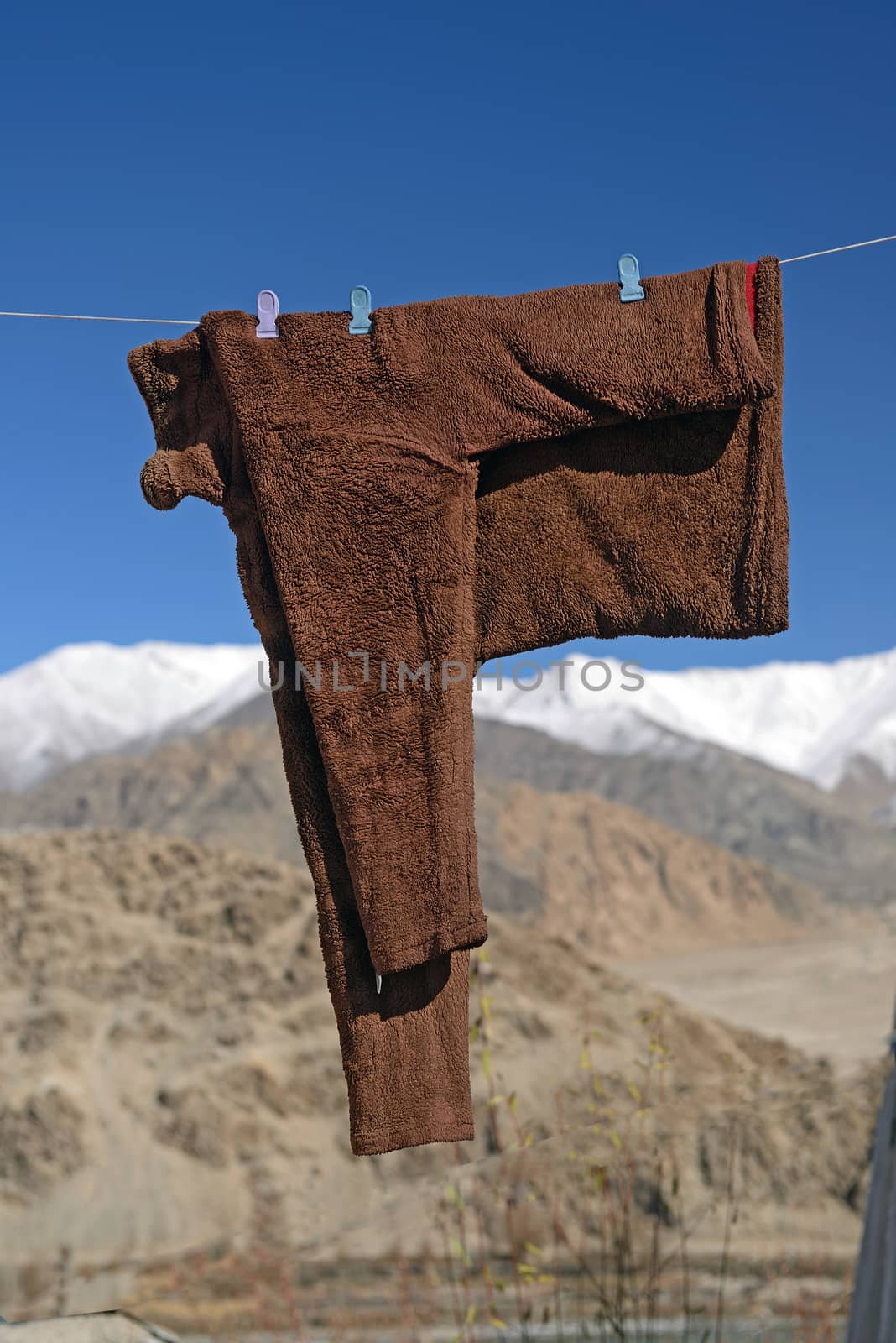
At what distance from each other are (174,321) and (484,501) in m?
0.45

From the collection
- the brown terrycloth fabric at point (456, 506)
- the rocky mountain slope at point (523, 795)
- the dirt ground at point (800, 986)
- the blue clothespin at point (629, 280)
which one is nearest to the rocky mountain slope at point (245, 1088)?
the dirt ground at point (800, 986)

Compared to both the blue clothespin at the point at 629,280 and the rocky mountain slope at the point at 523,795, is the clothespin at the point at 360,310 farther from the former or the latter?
the rocky mountain slope at the point at 523,795

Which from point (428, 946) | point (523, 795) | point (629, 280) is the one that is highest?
point (523, 795)

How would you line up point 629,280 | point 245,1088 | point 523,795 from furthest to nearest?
point 523,795 < point 245,1088 < point 629,280

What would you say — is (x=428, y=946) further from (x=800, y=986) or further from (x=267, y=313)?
(x=800, y=986)

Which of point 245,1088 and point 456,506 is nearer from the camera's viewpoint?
point 456,506

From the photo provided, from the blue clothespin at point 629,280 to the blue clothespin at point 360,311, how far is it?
312 mm

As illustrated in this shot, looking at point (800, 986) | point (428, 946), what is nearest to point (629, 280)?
point (428, 946)

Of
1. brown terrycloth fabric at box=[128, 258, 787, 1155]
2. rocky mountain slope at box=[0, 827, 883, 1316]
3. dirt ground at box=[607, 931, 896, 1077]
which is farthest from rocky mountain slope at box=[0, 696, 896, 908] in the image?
brown terrycloth fabric at box=[128, 258, 787, 1155]

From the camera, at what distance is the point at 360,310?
5.08 ft

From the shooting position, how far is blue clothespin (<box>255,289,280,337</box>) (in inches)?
61.6

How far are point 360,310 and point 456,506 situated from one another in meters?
0.27

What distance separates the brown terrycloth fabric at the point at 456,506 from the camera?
4.94ft

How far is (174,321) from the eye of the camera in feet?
5.16
